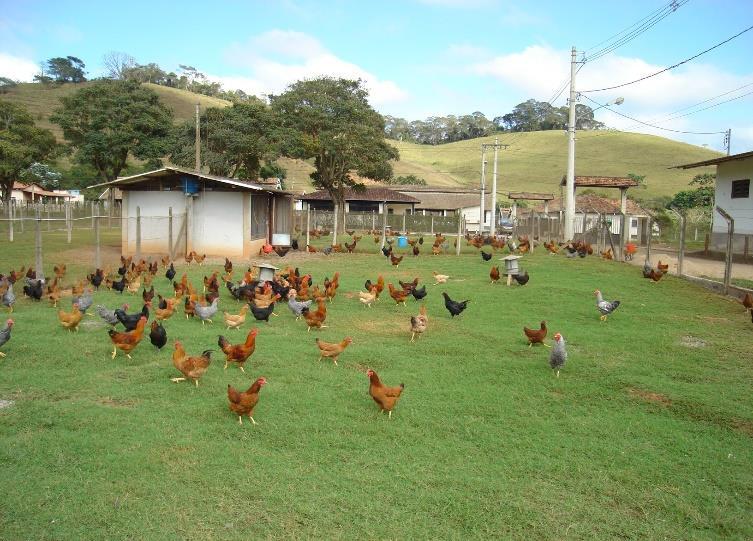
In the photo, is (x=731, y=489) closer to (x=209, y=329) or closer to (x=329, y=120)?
(x=209, y=329)

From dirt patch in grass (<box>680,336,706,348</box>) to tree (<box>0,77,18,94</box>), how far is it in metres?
106

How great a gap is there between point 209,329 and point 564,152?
99.2 m

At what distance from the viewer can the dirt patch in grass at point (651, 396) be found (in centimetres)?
714

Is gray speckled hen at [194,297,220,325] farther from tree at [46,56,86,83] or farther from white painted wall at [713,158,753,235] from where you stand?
tree at [46,56,86,83]

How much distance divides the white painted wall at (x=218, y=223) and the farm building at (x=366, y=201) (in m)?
31.4

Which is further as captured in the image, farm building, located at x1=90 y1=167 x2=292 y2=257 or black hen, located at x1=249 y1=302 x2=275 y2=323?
farm building, located at x1=90 y1=167 x2=292 y2=257

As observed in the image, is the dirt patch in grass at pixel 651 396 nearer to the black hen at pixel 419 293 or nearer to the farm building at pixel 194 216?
the black hen at pixel 419 293

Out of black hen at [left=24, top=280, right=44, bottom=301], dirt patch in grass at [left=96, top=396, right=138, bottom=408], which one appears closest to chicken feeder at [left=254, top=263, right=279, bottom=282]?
black hen at [left=24, top=280, right=44, bottom=301]

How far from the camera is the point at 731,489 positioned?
5.09 m

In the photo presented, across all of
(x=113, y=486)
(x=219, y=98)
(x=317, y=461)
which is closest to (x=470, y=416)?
(x=317, y=461)

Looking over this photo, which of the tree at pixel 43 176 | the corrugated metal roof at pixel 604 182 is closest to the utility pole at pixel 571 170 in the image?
the corrugated metal roof at pixel 604 182

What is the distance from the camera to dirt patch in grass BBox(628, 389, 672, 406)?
23.4ft

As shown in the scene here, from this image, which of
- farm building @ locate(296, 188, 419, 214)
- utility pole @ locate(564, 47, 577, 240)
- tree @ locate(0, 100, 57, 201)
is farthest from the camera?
farm building @ locate(296, 188, 419, 214)

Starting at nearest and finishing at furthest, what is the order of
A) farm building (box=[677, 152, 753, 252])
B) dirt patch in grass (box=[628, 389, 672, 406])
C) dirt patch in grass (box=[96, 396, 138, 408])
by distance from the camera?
dirt patch in grass (box=[96, 396, 138, 408])
dirt patch in grass (box=[628, 389, 672, 406])
farm building (box=[677, 152, 753, 252])
